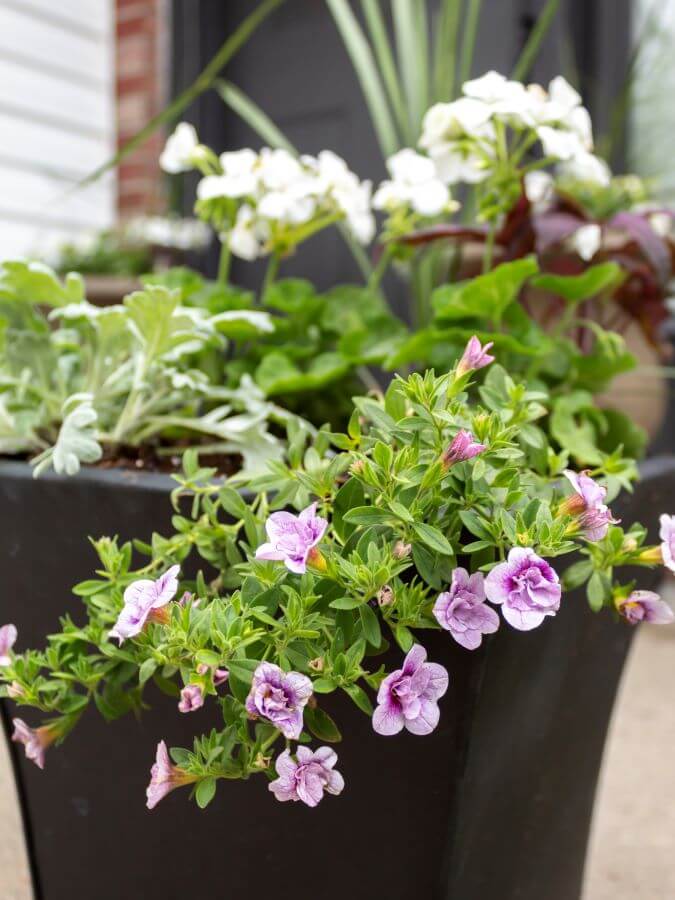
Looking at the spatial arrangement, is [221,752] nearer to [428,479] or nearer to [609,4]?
[428,479]

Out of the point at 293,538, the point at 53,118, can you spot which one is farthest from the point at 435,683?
the point at 53,118

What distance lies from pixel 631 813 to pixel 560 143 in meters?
0.96

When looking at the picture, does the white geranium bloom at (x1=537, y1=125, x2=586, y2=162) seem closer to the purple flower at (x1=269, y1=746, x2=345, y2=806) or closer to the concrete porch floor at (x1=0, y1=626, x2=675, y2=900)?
the purple flower at (x1=269, y1=746, x2=345, y2=806)

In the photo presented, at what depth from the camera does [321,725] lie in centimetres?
59

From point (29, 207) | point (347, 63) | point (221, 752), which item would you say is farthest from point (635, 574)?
point (29, 207)

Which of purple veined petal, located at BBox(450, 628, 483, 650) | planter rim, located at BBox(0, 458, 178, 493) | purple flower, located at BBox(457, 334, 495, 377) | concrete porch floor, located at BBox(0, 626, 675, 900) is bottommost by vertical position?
concrete porch floor, located at BBox(0, 626, 675, 900)

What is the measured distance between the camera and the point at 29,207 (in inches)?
129

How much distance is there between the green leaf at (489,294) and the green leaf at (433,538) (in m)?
0.37

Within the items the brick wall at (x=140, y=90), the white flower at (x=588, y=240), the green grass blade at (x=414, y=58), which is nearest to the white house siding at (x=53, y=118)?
the brick wall at (x=140, y=90)

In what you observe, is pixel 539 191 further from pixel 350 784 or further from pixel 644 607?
pixel 350 784

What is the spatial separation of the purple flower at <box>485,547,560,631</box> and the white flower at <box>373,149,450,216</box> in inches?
21.6

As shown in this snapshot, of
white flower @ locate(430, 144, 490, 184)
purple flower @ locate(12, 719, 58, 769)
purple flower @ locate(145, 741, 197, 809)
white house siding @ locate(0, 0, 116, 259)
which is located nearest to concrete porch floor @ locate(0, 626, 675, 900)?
purple flower @ locate(12, 719, 58, 769)

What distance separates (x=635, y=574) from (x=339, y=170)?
0.54m

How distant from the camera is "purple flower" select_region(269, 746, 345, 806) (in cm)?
54
